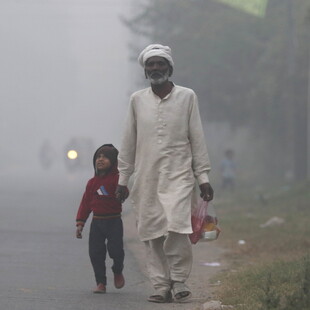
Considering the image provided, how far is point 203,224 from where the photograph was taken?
8.09 m

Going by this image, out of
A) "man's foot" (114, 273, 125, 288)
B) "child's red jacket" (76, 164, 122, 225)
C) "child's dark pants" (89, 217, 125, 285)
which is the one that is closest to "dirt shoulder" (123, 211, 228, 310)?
"man's foot" (114, 273, 125, 288)

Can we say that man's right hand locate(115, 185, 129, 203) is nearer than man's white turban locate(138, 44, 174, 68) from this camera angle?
No

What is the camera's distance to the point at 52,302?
316 inches

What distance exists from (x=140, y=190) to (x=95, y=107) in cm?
12456

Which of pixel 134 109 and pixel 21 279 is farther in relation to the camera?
pixel 21 279

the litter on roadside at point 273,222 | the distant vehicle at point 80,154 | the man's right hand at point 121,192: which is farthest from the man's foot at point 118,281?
the distant vehicle at point 80,154

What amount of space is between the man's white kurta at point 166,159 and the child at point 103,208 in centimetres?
40

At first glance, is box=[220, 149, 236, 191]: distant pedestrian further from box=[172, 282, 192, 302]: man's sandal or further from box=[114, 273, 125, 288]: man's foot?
box=[172, 282, 192, 302]: man's sandal

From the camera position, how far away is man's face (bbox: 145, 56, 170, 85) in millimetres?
7953

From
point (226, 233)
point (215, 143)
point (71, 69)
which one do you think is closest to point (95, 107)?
point (71, 69)

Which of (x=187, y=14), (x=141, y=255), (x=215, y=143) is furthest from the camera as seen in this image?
(x=215, y=143)

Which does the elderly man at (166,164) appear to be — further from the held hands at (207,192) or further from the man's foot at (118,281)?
the man's foot at (118,281)

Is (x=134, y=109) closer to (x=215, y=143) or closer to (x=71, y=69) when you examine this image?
(x=215, y=143)

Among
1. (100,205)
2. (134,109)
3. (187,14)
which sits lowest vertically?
(100,205)
